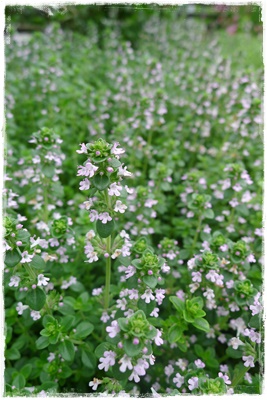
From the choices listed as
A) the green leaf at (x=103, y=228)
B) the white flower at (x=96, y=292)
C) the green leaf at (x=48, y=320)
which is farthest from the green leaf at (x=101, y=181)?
the white flower at (x=96, y=292)

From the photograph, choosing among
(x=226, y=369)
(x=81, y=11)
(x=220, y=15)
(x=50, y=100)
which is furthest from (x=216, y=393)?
(x=220, y=15)

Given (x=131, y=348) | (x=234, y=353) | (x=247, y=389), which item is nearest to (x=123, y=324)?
(x=131, y=348)

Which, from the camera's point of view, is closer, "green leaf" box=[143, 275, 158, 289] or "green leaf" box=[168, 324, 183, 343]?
"green leaf" box=[143, 275, 158, 289]

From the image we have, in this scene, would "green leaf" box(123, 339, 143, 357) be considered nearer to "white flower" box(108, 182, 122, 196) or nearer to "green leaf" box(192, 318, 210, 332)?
"green leaf" box(192, 318, 210, 332)

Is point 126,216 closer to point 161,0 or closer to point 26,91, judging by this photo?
point 161,0

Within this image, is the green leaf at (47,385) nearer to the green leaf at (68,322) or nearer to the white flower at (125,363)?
the green leaf at (68,322)

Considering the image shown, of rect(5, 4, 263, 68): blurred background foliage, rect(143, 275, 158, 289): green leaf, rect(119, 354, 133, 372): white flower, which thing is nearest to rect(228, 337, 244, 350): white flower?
rect(143, 275, 158, 289): green leaf
